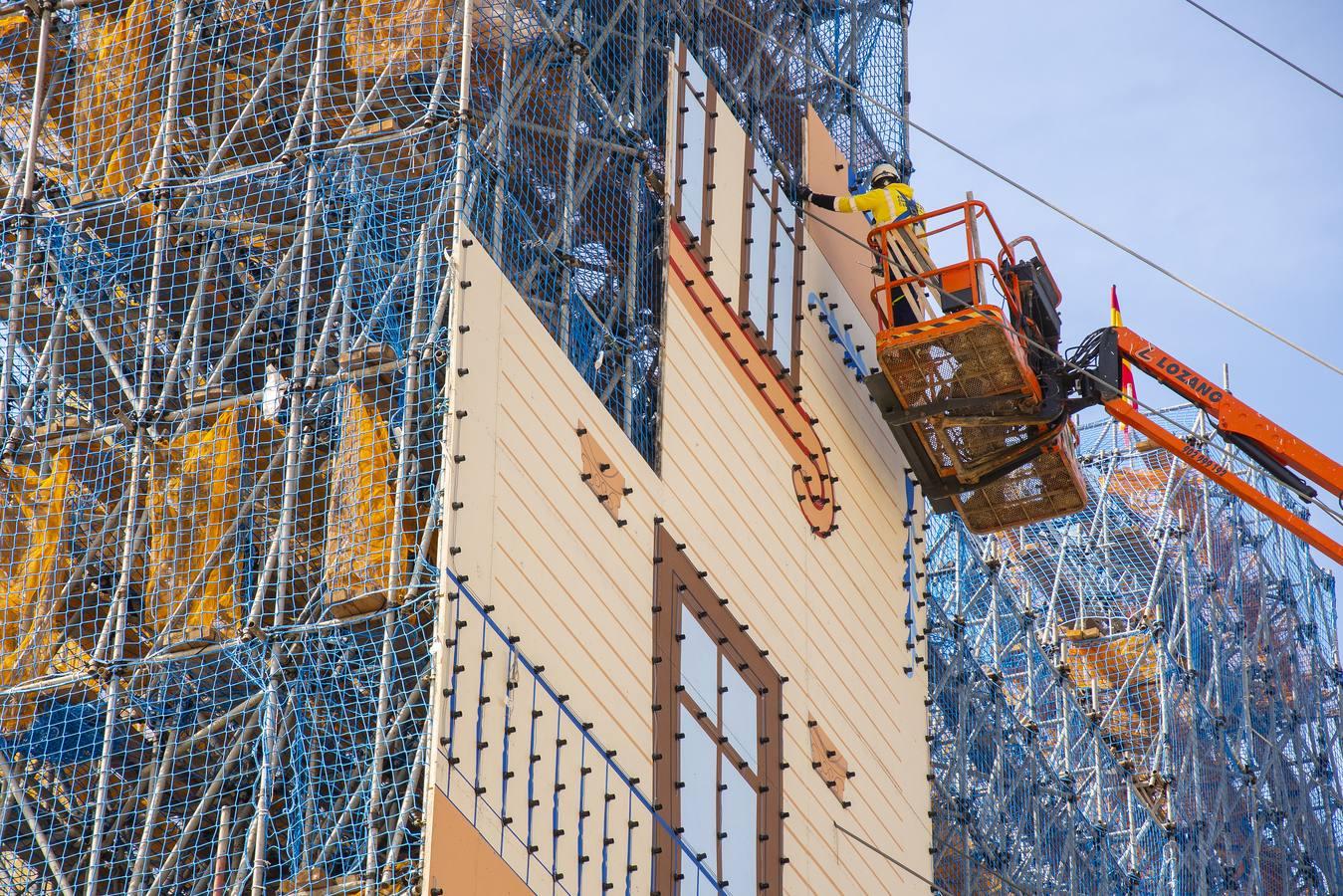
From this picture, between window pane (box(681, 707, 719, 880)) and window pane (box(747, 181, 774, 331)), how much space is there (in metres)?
5.36

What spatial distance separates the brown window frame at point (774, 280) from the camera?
24981 mm

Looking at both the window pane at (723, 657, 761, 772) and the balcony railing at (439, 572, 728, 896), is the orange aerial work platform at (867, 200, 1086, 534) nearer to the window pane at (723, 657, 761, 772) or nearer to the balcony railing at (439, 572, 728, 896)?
the window pane at (723, 657, 761, 772)

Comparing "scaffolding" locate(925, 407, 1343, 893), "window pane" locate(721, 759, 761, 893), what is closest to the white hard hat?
"scaffolding" locate(925, 407, 1343, 893)

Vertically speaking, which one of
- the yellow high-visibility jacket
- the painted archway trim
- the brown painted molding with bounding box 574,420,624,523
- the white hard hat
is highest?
the white hard hat

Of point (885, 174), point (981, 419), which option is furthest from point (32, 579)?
point (885, 174)

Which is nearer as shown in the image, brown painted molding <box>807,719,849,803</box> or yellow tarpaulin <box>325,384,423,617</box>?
yellow tarpaulin <box>325,384,423,617</box>

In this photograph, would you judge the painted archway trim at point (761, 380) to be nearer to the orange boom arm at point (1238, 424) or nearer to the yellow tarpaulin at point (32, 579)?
the orange boom arm at point (1238, 424)

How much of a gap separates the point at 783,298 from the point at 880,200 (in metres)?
2.14

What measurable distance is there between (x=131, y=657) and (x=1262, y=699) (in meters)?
29.8

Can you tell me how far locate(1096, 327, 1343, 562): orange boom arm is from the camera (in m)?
28.5

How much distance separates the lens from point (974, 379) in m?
26.7

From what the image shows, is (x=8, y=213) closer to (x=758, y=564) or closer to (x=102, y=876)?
(x=102, y=876)

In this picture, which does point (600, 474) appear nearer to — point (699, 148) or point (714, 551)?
point (714, 551)

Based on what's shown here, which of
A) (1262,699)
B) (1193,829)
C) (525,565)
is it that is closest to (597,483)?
(525,565)
